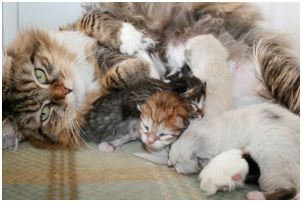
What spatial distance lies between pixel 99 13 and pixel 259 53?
67cm

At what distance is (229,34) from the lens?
75.4 inches

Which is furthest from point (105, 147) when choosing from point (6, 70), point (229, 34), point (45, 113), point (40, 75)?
point (229, 34)

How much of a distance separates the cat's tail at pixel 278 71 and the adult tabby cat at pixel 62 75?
416mm

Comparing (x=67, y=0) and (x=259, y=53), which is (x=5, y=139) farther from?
(x=259, y=53)

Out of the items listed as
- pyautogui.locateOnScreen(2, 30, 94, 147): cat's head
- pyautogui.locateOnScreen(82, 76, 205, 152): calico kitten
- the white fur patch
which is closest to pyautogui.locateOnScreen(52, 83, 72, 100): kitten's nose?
pyautogui.locateOnScreen(2, 30, 94, 147): cat's head

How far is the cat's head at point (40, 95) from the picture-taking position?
173 cm

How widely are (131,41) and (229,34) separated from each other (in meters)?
0.40

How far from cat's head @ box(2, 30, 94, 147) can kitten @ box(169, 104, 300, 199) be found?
0.44 m

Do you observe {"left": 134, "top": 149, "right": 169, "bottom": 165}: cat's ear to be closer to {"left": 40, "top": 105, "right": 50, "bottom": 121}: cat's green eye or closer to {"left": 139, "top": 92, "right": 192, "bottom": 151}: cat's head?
{"left": 139, "top": 92, "right": 192, "bottom": 151}: cat's head

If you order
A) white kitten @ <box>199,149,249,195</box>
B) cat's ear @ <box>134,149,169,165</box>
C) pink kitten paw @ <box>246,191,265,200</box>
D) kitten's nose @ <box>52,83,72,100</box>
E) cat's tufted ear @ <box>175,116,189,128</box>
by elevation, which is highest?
kitten's nose @ <box>52,83,72,100</box>

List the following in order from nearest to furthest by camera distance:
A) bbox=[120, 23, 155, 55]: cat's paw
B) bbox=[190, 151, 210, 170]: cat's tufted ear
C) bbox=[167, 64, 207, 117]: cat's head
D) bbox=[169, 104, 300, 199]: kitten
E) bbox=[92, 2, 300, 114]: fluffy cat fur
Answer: bbox=[169, 104, 300, 199]: kitten, bbox=[190, 151, 210, 170]: cat's tufted ear, bbox=[167, 64, 207, 117]: cat's head, bbox=[92, 2, 300, 114]: fluffy cat fur, bbox=[120, 23, 155, 55]: cat's paw

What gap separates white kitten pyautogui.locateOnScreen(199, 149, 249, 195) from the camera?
4.66ft

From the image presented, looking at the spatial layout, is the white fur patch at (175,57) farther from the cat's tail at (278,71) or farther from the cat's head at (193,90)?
the cat's tail at (278,71)

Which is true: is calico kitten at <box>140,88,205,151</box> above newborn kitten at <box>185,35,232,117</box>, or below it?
below
